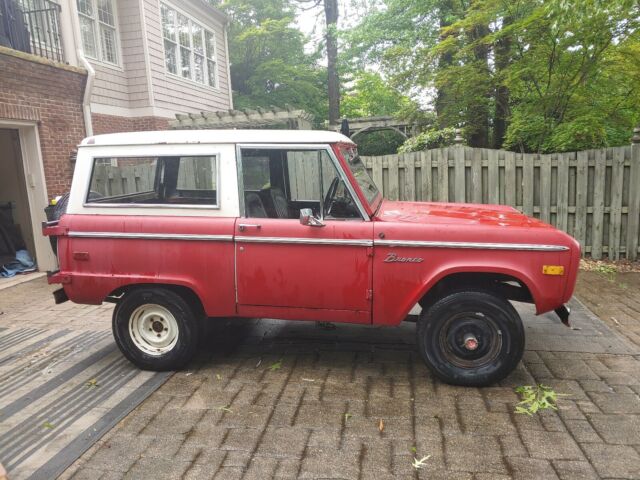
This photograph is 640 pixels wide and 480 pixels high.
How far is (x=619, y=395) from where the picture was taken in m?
3.63

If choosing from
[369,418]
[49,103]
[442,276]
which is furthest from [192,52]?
[369,418]

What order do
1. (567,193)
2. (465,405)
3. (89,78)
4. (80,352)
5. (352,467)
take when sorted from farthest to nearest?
1. (89,78)
2. (567,193)
3. (80,352)
4. (465,405)
5. (352,467)

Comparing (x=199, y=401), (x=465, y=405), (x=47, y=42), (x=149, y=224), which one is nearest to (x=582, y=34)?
(x=465, y=405)

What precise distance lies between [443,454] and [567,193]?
6034 millimetres

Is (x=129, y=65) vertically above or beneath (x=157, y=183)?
above

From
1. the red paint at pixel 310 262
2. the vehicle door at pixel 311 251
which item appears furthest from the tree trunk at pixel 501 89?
the vehicle door at pixel 311 251

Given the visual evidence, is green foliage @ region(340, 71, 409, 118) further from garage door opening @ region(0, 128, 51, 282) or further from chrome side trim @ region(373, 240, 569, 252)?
chrome side trim @ region(373, 240, 569, 252)

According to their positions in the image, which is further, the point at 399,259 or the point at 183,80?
the point at 183,80

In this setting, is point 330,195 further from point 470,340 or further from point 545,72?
point 545,72

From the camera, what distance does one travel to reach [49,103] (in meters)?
8.49

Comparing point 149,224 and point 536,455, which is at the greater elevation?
point 149,224

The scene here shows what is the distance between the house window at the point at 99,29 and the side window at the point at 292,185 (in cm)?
899

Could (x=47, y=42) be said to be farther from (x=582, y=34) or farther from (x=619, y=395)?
(x=619, y=395)

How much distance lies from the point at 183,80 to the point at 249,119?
148 inches
